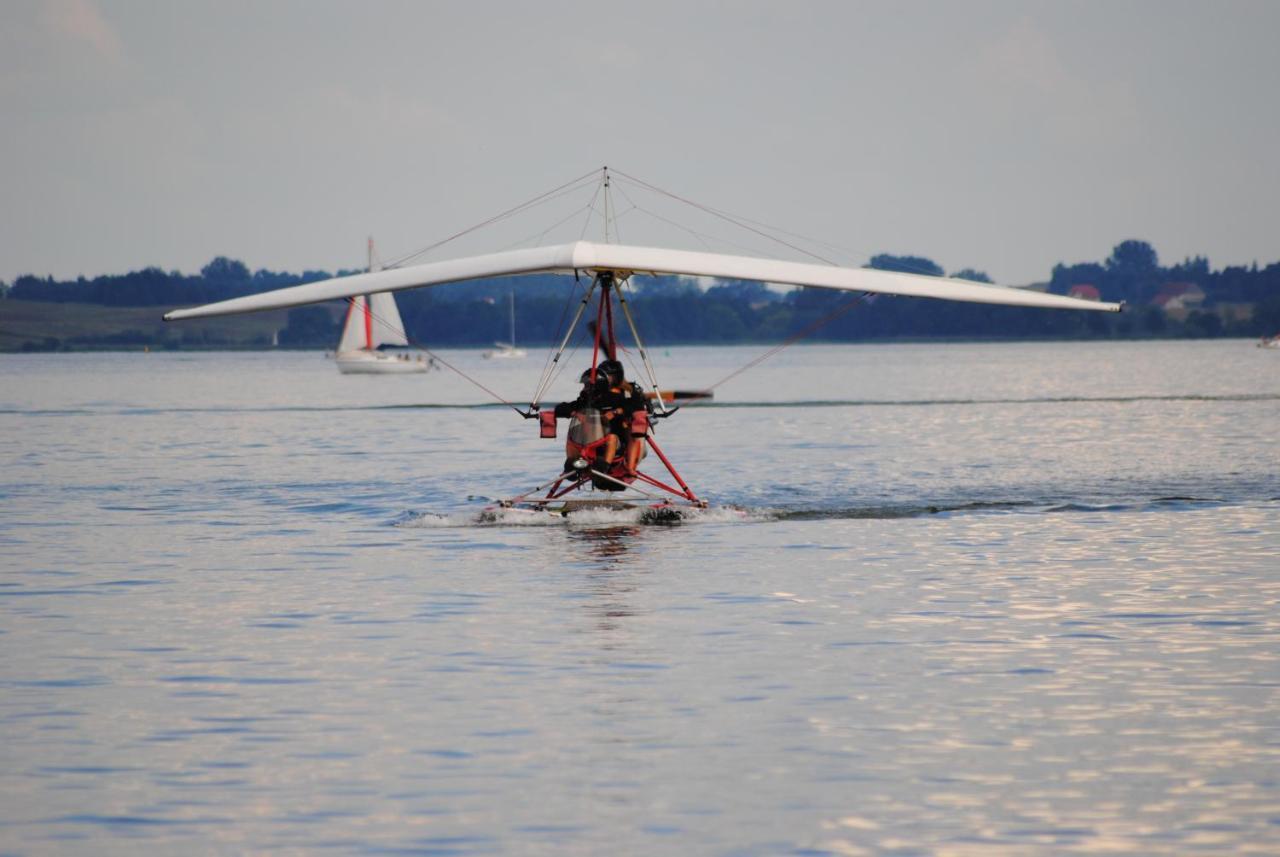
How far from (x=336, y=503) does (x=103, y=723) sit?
1856 centimetres

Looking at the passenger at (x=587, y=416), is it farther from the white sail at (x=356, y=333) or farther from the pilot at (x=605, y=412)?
the white sail at (x=356, y=333)

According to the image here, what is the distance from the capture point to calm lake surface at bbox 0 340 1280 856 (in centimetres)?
941

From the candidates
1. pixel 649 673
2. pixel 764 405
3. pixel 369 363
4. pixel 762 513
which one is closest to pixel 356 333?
pixel 369 363

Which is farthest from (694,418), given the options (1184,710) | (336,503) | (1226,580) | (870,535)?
(1184,710)

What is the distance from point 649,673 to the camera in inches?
527

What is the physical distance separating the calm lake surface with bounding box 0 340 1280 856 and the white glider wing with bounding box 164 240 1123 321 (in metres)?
3.08

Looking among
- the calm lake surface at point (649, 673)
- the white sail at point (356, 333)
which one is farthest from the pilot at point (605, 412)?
the white sail at point (356, 333)

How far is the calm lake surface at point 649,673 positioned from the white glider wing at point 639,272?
10.1 ft

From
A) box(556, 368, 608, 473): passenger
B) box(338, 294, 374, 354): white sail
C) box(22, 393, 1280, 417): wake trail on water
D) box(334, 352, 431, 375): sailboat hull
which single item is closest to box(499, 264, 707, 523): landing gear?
box(556, 368, 608, 473): passenger

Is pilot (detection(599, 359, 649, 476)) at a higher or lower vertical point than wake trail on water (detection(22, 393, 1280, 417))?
higher

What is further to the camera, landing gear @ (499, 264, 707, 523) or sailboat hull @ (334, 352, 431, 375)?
sailboat hull @ (334, 352, 431, 375)

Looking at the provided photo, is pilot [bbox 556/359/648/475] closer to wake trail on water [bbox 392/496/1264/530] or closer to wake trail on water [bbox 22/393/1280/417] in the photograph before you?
wake trail on water [bbox 392/496/1264/530]

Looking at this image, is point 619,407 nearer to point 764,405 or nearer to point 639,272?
point 639,272

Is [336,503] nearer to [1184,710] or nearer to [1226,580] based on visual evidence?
[1226,580]
